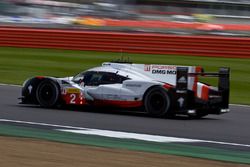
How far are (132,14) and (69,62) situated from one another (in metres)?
19.7

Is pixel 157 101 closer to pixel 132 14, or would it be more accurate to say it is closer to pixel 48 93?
pixel 48 93

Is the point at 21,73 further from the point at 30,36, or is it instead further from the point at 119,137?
the point at 119,137

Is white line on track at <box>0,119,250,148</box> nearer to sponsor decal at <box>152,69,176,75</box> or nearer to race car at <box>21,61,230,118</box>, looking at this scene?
race car at <box>21,61,230,118</box>

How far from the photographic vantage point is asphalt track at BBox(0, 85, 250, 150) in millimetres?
10781

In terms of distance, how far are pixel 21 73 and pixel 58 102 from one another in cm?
867

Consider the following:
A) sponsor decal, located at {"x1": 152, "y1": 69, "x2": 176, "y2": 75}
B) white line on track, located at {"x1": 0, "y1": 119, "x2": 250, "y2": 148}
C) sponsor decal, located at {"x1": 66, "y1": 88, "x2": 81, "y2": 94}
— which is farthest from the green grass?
white line on track, located at {"x1": 0, "y1": 119, "x2": 250, "y2": 148}

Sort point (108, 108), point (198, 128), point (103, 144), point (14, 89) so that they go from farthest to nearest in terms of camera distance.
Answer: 1. point (14, 89)
2. point (108, 108)
3. point (198, 128)
4. point (103, 144)

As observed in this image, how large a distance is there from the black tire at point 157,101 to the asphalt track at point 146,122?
0.15 m

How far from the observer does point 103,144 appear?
9023mm

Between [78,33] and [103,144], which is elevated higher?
[78,33]

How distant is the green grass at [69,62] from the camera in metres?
21.3

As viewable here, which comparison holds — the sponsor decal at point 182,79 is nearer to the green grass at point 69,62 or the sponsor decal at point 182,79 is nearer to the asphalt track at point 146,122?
the asphalt track at point 146,122

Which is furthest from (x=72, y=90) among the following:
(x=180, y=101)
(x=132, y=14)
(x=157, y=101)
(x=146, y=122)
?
(x=132, y=14)

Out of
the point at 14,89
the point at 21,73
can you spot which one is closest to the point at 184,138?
the point at 14,89
